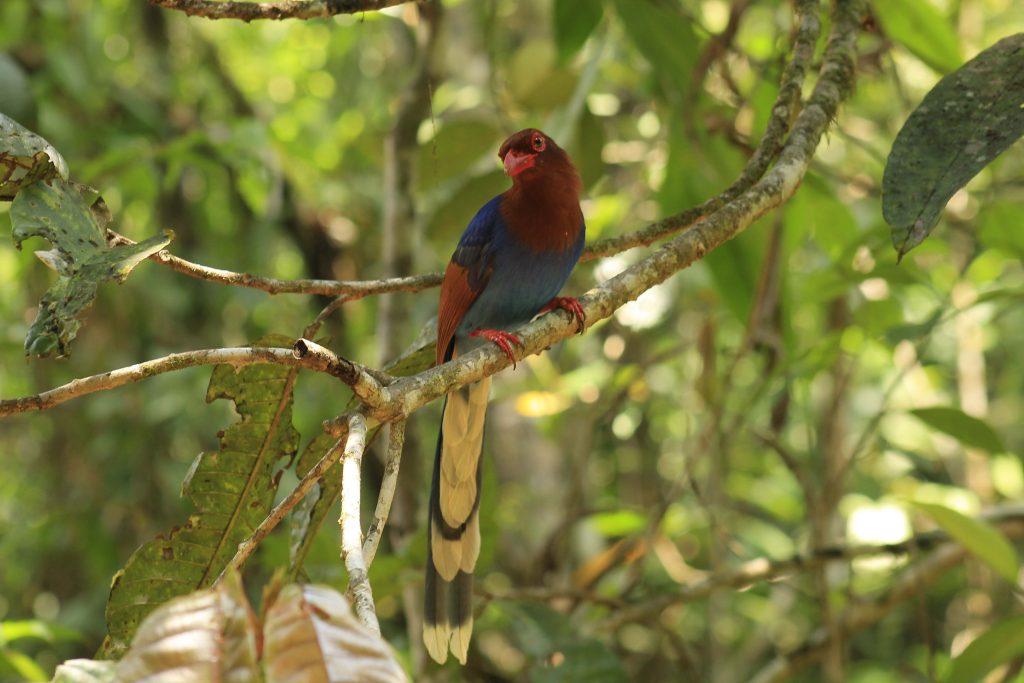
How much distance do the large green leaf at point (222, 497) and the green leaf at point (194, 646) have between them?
1008 millimetres

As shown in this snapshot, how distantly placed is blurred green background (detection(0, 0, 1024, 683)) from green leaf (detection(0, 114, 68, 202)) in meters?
1.00

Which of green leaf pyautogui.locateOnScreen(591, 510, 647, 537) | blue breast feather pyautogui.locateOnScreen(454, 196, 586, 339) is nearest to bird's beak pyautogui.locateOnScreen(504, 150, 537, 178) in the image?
blue breast feather pyautogui.locateOnScreen(454, 196, 586, 339)

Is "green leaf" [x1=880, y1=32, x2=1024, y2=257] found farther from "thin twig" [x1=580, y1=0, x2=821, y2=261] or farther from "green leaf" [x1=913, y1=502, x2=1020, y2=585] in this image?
"green leaf" [x1=913, y1=502, x2=1020, y2=585]

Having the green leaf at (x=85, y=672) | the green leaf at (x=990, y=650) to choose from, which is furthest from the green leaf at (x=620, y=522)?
the green leaf at (x=85, y=672)

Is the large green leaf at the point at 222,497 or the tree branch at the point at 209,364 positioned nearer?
the tree branch at the point at 209,364

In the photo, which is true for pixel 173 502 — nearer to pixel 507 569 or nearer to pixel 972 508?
pixel 507 569

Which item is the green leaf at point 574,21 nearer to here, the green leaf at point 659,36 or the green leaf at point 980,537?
the green leaf at point 659,36

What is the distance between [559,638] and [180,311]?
133 inches

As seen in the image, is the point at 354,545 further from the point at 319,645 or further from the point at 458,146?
the point at 458,146

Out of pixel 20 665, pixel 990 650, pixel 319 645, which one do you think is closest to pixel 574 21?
pixel 990 650

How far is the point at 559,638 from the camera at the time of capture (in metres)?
2.96

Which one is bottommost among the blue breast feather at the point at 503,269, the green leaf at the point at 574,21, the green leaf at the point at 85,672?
the green leaf at the point at 85,672

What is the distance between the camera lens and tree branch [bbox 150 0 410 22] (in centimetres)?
160

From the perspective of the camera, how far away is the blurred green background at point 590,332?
10.2 ft
